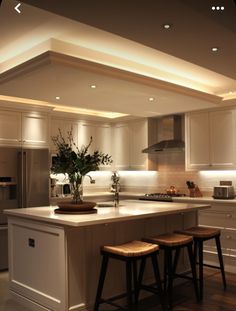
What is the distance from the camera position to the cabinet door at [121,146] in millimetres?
7387

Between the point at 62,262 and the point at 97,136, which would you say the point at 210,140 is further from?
the point at 62,262

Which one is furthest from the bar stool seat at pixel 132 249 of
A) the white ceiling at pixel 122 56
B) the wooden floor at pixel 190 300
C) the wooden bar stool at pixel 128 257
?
the white ceiling at pixel 122 56

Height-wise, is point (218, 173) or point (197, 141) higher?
point (197, 141)

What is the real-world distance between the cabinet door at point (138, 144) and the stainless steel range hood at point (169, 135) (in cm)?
25

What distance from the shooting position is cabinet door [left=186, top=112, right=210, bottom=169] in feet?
19.8

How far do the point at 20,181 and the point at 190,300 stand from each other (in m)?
2.98

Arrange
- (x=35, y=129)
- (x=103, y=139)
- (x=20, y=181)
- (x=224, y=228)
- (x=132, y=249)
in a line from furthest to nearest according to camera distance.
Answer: (x=103, y=139) → (x=35, y=129) → (x=20, y=181) → (x=224, y=228) → (x=132, y=249)

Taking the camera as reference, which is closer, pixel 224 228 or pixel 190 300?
pixel 190 300

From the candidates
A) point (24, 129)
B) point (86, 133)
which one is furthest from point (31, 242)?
point (86, 133)

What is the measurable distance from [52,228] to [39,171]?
231 cm

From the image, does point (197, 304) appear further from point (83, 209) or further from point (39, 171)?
point (39, 171)

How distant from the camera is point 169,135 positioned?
22.8 ft

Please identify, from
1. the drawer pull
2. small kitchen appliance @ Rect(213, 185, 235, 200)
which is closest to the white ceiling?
small kitchen appliance @ Rect(213, 185, 235, 200)

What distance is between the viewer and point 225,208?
5297mm
